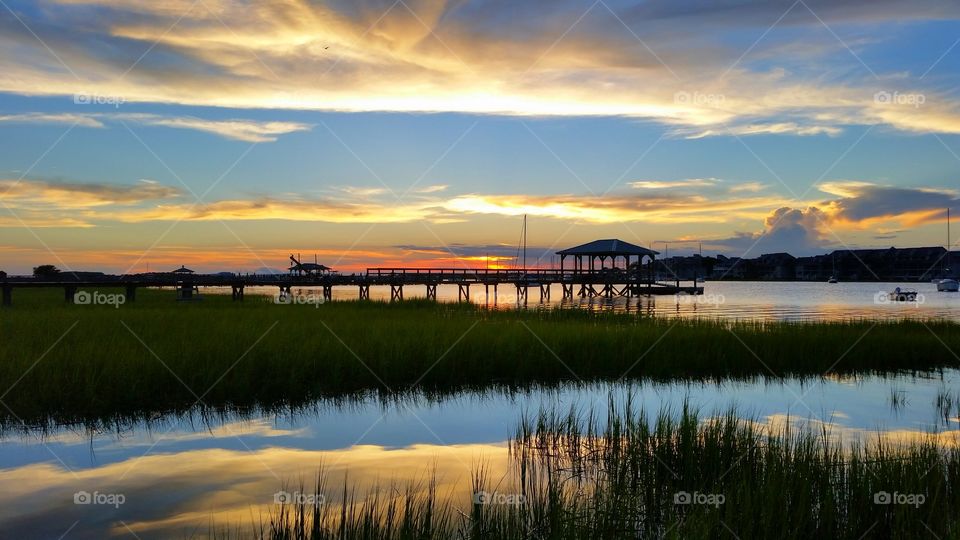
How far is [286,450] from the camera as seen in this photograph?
10.7 m

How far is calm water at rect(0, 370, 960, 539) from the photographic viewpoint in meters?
8.00

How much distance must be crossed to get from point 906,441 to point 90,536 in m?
11.7

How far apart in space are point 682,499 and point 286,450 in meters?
5.98

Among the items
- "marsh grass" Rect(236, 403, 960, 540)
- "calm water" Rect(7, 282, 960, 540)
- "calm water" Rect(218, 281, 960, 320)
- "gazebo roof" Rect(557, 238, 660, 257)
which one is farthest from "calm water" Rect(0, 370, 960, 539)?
"gazebo roof" Rect(557, 238, 660, 257)

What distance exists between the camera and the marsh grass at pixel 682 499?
254 inches

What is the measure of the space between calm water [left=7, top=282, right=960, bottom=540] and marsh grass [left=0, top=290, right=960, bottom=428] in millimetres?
1210

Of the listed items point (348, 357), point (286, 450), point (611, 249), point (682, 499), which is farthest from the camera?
point (611, 249)

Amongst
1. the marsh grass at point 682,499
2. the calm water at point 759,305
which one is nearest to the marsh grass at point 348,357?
the marsh grass at point 682,499

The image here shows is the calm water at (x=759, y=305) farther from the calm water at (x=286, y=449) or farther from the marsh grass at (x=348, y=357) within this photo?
the calm water at (x=286, y=449)

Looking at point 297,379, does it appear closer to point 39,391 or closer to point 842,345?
point 39,391

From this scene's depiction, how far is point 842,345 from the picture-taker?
22.3 metres

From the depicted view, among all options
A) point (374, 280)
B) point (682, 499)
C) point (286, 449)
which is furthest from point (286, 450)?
point (374, 280)

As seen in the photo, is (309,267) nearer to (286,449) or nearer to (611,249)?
(611,249)

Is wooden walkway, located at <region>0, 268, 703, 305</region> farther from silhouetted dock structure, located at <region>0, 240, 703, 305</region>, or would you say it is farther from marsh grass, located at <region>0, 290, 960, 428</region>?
marsh grass, located at <region>0, 290, 960, 428</region>
